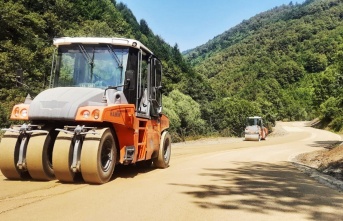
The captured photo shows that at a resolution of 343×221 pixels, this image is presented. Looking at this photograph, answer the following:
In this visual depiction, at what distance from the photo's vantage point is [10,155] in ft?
23.0

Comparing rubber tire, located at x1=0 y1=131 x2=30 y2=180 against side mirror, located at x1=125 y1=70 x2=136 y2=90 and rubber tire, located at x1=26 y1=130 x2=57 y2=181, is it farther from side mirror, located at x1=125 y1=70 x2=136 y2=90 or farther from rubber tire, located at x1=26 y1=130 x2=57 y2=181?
side mirror, located at x1=125 y1=70 x2=136 y2=90

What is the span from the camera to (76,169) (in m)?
6.80

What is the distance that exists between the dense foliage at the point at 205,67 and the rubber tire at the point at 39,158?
170cm

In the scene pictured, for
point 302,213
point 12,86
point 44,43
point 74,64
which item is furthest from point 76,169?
point 44,43

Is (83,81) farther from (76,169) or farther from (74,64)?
(76,169)

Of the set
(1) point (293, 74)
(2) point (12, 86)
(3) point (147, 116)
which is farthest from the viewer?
(1) point (293, 74)

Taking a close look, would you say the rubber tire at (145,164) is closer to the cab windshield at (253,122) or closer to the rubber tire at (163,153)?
the rubber tire at (163,153)

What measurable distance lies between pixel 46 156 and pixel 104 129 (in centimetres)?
127

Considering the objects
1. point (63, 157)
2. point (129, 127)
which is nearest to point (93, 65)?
point (129, 127)

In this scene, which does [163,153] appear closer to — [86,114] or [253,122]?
[86,114]

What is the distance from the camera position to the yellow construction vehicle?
6844 mm

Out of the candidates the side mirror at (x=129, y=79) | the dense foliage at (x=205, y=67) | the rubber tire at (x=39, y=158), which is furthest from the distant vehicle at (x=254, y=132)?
the rubber tire at (x=39, y=158)

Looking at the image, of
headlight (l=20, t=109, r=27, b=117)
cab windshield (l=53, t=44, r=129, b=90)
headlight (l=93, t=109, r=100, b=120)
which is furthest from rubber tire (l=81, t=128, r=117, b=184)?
headlight (l=20, t=109, r=27, b=117)

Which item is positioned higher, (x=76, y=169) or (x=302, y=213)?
(x=76, y=169)
